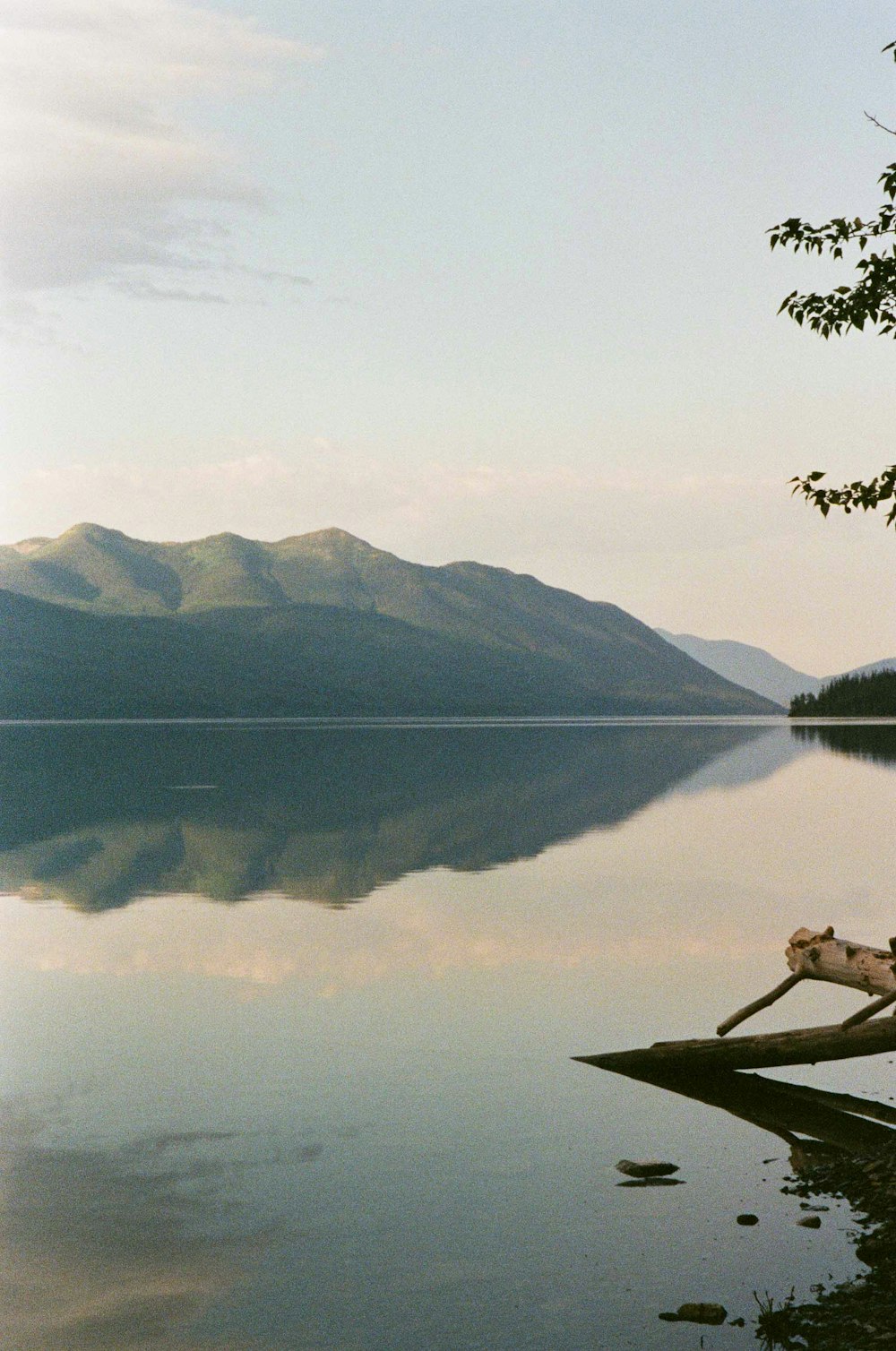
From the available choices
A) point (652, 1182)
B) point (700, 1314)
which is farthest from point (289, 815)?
point (700, 1314)

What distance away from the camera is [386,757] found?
118 m

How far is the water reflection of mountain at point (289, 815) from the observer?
39.5 meters

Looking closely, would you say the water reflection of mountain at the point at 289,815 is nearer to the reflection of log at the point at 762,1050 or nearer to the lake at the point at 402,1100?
the lake at the point at 402,1100

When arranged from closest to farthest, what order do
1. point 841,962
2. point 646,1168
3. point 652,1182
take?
point 652,1182 < point 646,1168 < point 841,962

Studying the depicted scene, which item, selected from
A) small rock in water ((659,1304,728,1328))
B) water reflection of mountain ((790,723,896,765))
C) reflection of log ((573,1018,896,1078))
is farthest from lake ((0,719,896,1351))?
water reflection of mountain ((790,723,896,765))

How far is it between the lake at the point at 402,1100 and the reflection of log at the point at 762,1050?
423 mm

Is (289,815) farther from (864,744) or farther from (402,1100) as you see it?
(864,744)

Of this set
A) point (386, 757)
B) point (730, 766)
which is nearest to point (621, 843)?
point (730, 766)

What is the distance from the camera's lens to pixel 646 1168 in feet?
45.8

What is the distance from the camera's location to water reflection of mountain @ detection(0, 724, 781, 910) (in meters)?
39.5

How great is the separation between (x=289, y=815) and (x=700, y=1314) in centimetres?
4951

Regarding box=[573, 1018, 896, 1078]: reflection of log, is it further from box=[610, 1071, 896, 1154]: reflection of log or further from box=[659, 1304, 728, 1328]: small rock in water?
box=[659, 1304, 728, 1328]: small rock in water

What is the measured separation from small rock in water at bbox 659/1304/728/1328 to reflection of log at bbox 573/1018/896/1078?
7266 millimetres

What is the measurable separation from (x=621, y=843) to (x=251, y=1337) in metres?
37.9
